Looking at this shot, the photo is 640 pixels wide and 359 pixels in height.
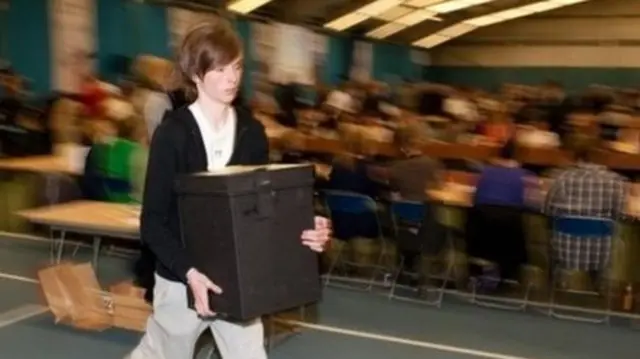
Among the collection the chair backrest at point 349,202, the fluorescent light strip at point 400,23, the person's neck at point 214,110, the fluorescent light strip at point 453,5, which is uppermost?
the fluorescent light strip at point 453,5

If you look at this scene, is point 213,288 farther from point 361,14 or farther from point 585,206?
point 361,14

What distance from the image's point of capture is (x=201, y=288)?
87.4 inches

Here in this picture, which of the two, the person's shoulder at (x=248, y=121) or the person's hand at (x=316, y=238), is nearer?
the person's hand at (x=316, y=238)

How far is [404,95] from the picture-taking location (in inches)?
475

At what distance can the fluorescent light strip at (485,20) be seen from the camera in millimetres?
18781

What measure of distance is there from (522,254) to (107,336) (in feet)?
8.69

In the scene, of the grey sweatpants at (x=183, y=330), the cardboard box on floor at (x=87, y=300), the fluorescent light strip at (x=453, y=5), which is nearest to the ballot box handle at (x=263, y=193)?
the grey sweatpants at (x=183, y=330)

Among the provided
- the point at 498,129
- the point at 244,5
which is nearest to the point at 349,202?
the point at 498,129

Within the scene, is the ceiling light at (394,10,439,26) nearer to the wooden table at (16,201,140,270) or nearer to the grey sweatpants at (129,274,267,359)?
the wooden table at (16,201,140,270)

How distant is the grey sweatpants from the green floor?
8.02 feet

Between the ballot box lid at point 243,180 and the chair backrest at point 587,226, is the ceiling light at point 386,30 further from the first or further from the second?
the ballot box lid at point 243,180

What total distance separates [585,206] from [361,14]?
11.7 metres

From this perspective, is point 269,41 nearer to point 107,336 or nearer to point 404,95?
point 404,95

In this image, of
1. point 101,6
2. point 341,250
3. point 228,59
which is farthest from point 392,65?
point 228,59
